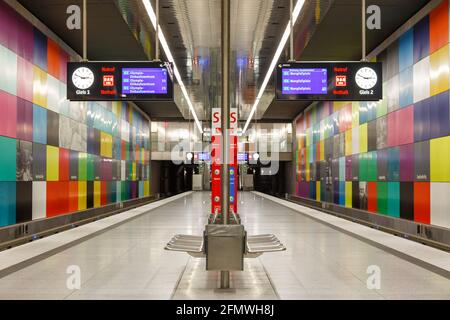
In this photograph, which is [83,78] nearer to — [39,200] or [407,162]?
[39,200]

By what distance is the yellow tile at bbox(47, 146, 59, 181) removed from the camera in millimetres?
12884

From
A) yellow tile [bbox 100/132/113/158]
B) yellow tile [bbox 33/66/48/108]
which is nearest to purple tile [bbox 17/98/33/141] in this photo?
yellow tile [bbox 33/66/48/108]

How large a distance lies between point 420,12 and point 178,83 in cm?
1065

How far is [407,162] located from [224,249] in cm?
820

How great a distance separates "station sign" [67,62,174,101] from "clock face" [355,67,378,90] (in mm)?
3886

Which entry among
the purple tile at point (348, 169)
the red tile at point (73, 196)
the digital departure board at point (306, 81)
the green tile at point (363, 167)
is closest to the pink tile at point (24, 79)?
the red tile at point (73, 196)

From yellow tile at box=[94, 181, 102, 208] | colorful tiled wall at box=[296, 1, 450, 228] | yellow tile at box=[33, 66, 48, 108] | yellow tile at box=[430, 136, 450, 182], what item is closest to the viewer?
yellow tile at box=[430, 136, 450, 182]

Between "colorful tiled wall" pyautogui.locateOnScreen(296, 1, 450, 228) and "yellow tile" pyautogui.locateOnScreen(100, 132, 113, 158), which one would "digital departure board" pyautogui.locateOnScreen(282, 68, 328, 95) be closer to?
"colorful tiled wall" pyautogui.locateOnScreen(296, 1, 450, 228)

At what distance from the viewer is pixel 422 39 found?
11.1m

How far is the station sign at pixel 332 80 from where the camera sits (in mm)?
9695

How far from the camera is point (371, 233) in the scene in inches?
411

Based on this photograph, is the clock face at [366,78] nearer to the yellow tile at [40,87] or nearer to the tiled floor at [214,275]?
the tiled floor at [214,275]

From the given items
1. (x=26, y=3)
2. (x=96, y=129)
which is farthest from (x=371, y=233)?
(x=96, y=129)

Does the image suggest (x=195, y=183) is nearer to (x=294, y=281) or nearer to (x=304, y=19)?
(x=304, y=19)
